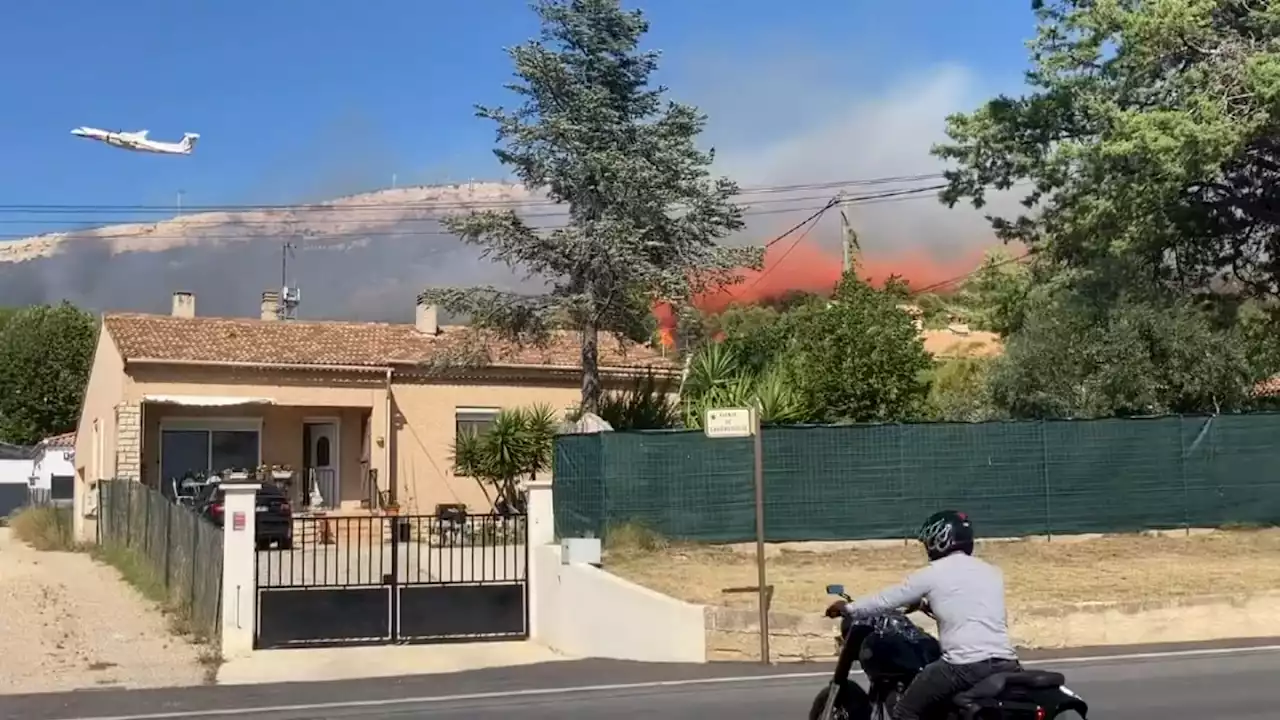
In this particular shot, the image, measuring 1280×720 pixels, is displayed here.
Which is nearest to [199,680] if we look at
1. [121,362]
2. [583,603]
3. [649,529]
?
[583,603]

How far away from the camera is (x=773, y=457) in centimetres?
1833

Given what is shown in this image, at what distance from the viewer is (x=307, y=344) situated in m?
31.1

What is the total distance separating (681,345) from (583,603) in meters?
11.4

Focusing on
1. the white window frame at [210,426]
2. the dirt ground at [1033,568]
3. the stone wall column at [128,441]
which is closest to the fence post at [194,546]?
the dirt ground at [1033,568]

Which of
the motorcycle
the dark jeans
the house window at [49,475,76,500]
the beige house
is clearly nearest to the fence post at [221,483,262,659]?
the motorcycle

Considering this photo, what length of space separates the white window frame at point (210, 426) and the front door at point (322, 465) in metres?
1.16

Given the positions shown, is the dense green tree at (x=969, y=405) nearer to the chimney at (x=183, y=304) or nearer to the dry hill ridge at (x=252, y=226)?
the chimney at (x=183, y=304)

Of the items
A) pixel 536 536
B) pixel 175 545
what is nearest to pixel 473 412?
pixel 175 545

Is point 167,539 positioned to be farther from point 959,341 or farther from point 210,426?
point 959,341

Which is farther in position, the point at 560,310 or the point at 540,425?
the point at 540,425

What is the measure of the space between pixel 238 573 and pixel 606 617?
4.30 meters

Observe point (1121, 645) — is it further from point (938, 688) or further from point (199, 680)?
point (199, 680)

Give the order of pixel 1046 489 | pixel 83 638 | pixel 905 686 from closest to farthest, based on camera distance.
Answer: pixel 905 686 < pixel 83 638 < pixel 1046 489

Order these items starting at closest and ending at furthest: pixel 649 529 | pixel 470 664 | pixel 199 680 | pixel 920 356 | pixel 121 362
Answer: pixel 199 680 < pixel 470 664 < pixel 649 529 < pixel 920 356 < pixel 121 362
